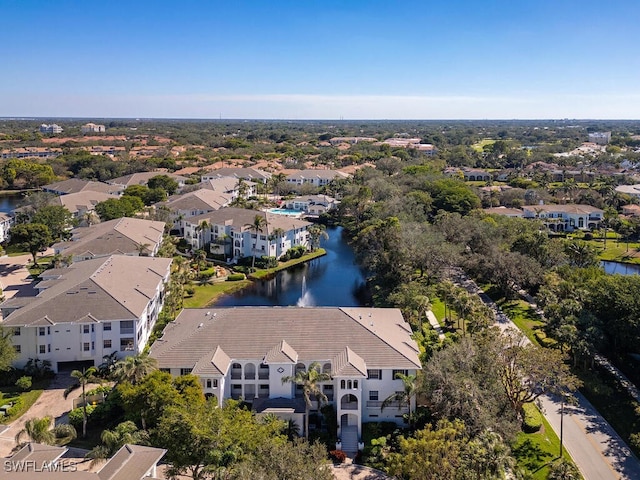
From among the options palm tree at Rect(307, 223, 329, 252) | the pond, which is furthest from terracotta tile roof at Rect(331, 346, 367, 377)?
the pond

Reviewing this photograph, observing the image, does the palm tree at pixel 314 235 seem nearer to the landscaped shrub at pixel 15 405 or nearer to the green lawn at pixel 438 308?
the green lawn at pixel 438 308

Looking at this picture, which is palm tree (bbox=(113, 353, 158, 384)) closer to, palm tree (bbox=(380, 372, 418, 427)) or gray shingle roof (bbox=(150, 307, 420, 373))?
gray shingle roof (bbox=(150, 307, 420, 373))

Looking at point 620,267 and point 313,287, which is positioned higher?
point 620,267

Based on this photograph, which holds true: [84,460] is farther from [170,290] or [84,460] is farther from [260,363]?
[170,290]

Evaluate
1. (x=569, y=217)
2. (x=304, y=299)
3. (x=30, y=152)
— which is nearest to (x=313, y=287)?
(x=304, y=299)

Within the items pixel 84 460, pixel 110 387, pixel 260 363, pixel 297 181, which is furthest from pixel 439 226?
pixel 297 181

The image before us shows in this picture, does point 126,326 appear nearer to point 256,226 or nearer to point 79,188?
point 256,226
